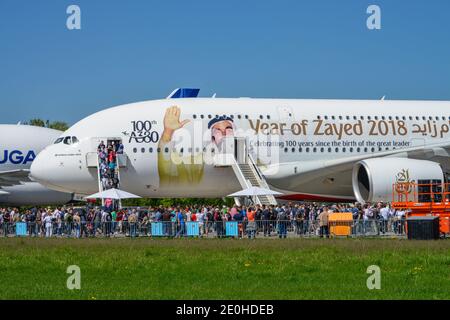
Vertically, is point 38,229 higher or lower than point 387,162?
lower

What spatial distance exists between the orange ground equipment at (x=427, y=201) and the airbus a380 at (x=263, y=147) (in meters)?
0.96

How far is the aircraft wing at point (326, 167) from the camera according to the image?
43.7 meters

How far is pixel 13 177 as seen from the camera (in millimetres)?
66688

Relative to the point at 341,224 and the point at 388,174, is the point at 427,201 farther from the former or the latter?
the point at 388,174

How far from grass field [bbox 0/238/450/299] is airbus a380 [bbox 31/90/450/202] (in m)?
8.88

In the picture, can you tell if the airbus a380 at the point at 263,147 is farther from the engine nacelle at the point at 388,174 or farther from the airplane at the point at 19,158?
the airplane at the point at 19,158

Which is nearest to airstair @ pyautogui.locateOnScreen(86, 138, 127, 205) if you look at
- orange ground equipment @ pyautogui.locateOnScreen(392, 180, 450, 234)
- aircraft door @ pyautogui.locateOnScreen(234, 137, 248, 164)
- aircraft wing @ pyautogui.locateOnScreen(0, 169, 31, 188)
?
aircraft door @ pyautogui.locateOnScreen(234, 137, 248, 164)

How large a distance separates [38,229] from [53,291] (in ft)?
75.0

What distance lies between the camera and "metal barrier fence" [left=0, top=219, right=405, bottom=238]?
1464 inches

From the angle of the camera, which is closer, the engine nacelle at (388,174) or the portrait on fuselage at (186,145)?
the engine nacelle at (388,174)

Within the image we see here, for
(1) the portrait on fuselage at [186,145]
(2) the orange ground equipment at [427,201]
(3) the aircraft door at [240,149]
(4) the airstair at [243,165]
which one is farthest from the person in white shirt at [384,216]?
(1) the portrait on fuselage at [186,145]

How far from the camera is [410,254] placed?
2700cm

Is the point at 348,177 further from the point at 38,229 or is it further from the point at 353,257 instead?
the point at 353,257
